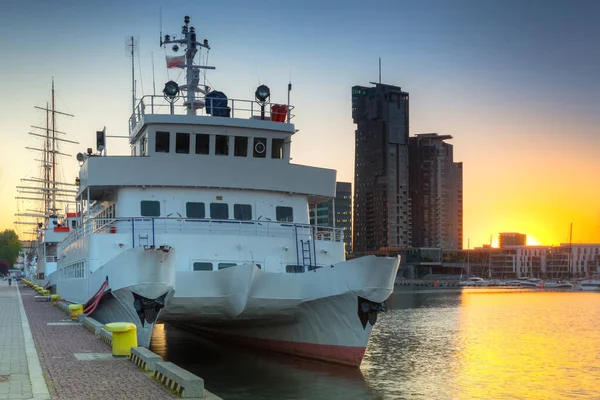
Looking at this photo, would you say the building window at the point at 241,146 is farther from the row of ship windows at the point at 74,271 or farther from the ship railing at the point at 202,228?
the row of ship windows at the point at 74,271

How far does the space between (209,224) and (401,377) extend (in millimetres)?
7714

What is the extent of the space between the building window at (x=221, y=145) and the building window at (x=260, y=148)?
94cm

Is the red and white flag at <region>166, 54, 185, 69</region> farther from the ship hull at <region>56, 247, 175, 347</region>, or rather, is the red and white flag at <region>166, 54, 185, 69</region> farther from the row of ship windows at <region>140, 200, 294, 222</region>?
the ship hull at <region>56, 247, 175, 347</region>

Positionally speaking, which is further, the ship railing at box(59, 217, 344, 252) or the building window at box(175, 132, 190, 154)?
the building window at box(175, 132, 190, 154)

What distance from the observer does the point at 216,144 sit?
→ 23859 mm

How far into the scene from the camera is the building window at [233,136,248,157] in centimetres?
2409

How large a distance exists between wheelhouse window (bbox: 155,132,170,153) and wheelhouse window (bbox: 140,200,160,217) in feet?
6.32

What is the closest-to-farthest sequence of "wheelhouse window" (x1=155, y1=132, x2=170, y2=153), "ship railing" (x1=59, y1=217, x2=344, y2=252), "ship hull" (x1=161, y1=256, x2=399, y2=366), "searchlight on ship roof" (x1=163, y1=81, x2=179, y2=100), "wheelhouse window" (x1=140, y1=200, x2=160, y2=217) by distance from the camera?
"ship hull" (x1=161, y1=256, x2=399, y2=366) → "ship railing" (x1=59, y1=217, x2=344, y2=252) → "wheelhouse window" (x1=140, y1=200, x2=160, y2=217) → "wheelhouse window" (x1=155, y1=132, x2=170, y2=153) → "searchlight on ship roof" (x1=163, y1=81, x2=179, y2=100)

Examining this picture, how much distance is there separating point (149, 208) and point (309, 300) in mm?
6249

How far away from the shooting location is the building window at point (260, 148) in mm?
24219

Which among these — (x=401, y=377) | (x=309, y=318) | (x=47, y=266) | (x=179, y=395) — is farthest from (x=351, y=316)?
(x=47, y=266)

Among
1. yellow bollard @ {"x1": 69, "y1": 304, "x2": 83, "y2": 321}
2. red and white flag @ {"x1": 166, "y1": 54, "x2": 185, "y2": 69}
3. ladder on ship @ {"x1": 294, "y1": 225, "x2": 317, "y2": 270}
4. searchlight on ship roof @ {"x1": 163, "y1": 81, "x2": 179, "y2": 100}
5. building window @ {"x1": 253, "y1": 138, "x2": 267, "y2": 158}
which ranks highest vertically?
red and white flag @ {"x1": 166, "y1": 54, "x2": 185, "y2": 69}

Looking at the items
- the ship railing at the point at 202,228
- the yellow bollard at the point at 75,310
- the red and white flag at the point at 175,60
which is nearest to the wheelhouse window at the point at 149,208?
the ship railing at the point at 202,228

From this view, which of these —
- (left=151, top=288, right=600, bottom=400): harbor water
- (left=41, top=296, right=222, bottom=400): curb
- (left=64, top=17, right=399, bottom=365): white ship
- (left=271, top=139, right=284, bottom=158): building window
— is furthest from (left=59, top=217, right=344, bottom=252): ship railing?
(left=41, top=296, right=222, bottom=400): curb
